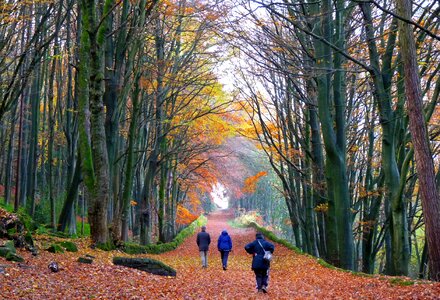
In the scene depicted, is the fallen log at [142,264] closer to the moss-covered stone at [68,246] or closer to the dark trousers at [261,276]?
the moss-covered stone at [68,246]

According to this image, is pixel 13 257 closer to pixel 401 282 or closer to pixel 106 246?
pixel 106 246

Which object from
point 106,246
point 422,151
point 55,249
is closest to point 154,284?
point 55,249

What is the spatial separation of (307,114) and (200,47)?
5.69 m

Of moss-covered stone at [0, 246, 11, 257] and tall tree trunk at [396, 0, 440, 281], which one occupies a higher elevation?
tall tree trunk at [396, 0, 440, 281]

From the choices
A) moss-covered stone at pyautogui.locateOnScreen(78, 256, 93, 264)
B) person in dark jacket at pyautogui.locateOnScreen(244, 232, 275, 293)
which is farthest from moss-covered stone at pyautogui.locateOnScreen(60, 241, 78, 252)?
person in dark jacket at pyautogui.locateOnScreen(244, 232, 275, 293)

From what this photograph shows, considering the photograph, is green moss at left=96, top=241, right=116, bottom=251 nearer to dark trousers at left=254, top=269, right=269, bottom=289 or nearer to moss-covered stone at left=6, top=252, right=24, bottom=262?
moss-covered stone at left=6, top=252, right=24, bottom=262

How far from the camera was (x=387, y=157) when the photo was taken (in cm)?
1227

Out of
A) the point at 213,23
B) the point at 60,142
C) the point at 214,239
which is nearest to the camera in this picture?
the point at 213,23

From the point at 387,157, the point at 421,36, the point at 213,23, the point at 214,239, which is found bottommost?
the point at 214,239

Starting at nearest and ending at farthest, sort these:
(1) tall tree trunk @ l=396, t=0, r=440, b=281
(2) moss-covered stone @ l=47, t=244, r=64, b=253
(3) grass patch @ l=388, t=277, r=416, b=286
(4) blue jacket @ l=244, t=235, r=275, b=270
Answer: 1. (1) tall tree trunk @ l=396, t=0, r=440, b=281
2. (3) grass patch @ l=388, t=277, r=416, b=286
3. (4) blue jacket @ l=244, t=235, r=275, b=270
4. (2) moss-covered stone @ l=47, t=244, r=64, b=253

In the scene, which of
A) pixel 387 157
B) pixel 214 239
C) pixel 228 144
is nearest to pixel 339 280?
pixel 387 157

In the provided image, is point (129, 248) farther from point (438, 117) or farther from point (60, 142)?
point (438, 117)

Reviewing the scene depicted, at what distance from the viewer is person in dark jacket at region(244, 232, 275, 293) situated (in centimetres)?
1037

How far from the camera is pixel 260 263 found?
10359 millimetres
